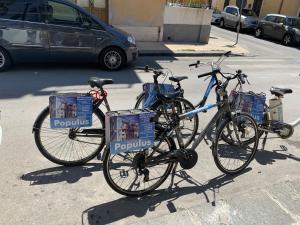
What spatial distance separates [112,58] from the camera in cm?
871

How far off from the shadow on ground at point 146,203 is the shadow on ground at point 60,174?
2.06 ft

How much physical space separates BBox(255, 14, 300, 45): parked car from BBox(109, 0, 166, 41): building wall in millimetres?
8317

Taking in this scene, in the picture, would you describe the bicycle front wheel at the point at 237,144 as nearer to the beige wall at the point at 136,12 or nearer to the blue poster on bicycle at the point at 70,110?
the blue poster on bicycle at the point at 70,110

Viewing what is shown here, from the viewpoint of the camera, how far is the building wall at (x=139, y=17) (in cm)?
1254

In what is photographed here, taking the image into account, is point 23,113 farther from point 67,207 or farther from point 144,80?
point 144,80

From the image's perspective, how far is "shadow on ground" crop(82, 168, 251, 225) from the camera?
3223 millimetres

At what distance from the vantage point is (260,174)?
4230 mm

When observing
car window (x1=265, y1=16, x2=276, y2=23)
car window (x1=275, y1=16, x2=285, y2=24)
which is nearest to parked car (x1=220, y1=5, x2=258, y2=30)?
car window (x1=265, y1=16, x2=276, y2=23)

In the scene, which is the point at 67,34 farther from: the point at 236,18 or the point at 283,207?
the point at 236,18

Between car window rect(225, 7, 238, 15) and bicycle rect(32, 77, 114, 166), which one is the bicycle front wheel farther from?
car window rect(225, 7, 238, 15)

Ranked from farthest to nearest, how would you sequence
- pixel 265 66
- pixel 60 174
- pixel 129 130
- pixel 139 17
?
pixel 139 17 → pixel 265 66 → pixel 60 174 → pixel 129 130

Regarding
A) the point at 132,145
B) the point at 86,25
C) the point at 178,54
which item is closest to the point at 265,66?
the point at 178,54

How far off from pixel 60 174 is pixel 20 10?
546 cm

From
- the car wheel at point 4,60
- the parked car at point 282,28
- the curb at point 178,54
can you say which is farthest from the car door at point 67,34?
the parked car at point 282,28
